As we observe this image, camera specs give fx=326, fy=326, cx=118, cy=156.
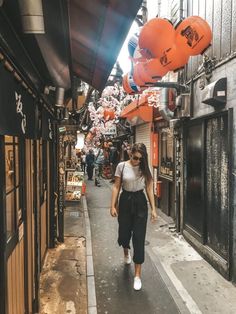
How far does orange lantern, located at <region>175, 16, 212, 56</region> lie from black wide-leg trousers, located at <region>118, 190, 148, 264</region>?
9.97 feet

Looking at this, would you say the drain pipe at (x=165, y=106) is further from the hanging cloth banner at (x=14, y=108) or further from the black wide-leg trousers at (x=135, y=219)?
the hanging cloth banner at (x=14, y=108)

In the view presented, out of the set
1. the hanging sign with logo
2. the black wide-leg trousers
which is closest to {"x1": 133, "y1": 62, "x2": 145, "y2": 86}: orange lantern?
the hanging sign with logo

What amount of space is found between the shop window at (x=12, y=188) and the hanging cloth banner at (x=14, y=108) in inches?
9.7

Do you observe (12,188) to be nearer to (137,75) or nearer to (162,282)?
(137,75)

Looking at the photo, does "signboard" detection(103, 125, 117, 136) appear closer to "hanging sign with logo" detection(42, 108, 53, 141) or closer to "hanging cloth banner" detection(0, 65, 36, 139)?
"hanging sign with logo" detection(42, 108, 53, 141)

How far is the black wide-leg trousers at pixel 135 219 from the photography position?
6.60m

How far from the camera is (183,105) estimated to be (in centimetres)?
959

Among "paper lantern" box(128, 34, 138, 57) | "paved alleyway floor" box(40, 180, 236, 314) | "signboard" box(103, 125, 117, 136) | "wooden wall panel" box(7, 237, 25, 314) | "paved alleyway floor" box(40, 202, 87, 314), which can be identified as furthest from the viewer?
"signboard" box(103, 125, 117, 136)

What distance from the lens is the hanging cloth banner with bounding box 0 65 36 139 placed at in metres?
3.02

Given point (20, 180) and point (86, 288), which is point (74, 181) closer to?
point (86, 288)

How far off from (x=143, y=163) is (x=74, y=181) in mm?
9275

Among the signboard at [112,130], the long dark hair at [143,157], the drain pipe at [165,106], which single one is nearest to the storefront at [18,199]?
the long dark hair at [143,157]

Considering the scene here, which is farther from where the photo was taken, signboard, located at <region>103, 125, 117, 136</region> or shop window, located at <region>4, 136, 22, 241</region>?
signboard, located at <region>103, 125, 117, 136</region>

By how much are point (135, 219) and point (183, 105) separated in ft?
14.1
